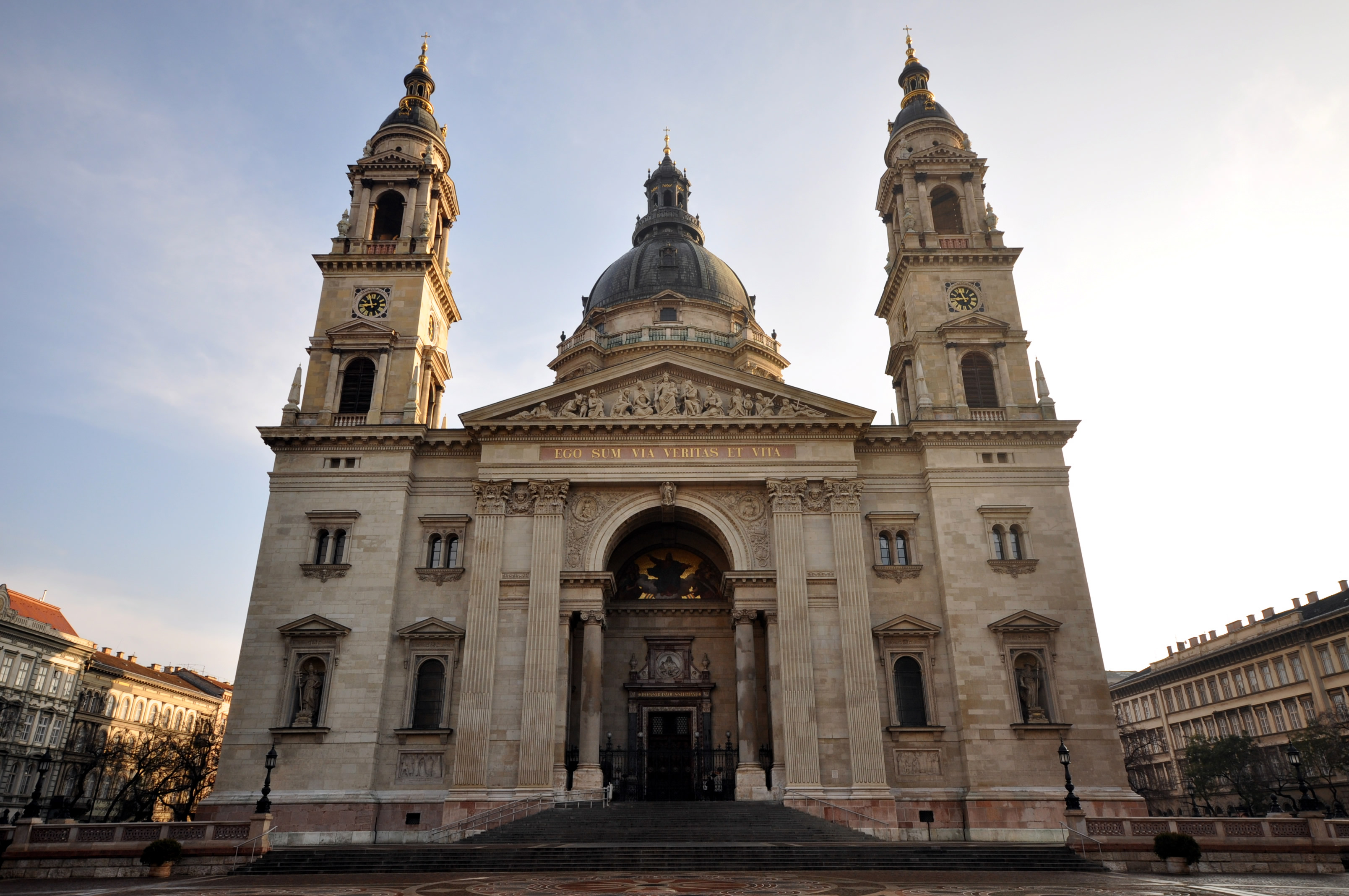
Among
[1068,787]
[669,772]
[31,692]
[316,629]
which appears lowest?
[1068,787]

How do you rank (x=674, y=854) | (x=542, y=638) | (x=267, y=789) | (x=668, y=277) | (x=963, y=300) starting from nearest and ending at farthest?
(x=674, y=854)
(x=267, y=789)
(x=542, y=638)
(x=963, y=300)
(x=668, y=277)

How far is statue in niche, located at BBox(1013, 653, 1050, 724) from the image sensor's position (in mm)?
32281

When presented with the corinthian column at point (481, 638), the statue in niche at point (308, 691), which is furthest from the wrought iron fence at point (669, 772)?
the statue in niche at point (308, 691)

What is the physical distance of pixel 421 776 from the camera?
3203cm

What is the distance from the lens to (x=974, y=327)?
129 ft

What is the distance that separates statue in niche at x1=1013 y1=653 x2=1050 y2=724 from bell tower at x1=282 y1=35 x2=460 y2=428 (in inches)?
1009

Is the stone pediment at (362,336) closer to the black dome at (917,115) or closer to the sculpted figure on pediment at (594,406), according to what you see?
the sculpted figure on pediment at (594,406)

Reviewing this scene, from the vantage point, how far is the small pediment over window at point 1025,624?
33.2 metres

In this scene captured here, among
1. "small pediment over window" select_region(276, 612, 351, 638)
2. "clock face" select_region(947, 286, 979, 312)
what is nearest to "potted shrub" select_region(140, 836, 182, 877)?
"small pediment over window" select_region(276, 612, 351, 638)

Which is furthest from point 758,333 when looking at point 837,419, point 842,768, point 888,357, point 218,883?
point 218,883

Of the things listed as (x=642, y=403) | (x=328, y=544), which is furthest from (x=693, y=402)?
(x=328, y=544)

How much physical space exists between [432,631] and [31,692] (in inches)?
1688

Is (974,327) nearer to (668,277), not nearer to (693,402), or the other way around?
(693,402)

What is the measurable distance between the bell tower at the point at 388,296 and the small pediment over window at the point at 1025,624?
80.0ft
